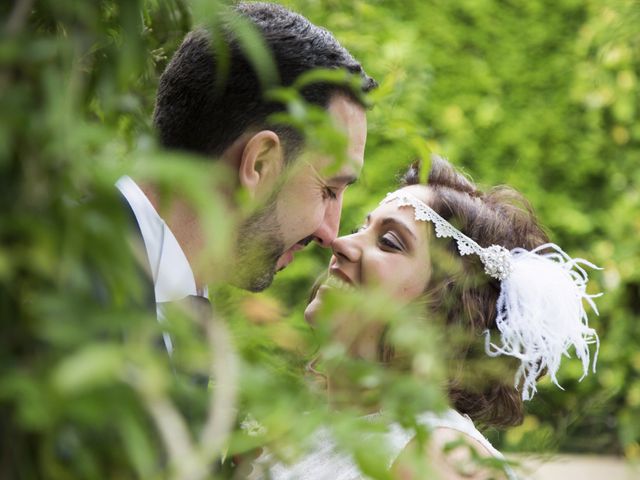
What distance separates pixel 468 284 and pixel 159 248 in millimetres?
1197

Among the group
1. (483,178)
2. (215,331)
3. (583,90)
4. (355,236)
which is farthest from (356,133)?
(583,90)

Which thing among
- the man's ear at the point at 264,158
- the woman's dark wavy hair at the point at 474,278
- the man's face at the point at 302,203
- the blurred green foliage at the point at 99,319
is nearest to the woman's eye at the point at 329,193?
A: the man's face at the point at 302,203

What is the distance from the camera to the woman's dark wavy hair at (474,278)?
2.80 metres

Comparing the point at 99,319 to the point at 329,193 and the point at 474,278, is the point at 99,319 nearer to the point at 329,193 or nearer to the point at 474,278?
the point at 329,193

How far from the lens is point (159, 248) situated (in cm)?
210

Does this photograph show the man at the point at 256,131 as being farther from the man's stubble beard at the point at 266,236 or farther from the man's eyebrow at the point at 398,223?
the man's eyebrow at the point at 398,223

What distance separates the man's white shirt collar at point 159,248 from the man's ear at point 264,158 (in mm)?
266

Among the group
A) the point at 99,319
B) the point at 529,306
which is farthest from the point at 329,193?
the point at 99,319

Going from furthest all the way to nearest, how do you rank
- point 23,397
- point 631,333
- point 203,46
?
point 631,333, point 203,46, point 23,397

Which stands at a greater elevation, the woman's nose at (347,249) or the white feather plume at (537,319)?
the woman's nose at (347,249)

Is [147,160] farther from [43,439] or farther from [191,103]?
[191,103]

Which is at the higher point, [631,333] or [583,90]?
[583,90]

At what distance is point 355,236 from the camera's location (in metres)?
2.77

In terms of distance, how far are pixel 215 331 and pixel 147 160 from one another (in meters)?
0.16
